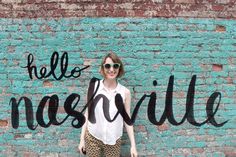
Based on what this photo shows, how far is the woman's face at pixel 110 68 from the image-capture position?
406 cm

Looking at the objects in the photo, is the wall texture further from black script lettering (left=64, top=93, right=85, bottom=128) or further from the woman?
the woman

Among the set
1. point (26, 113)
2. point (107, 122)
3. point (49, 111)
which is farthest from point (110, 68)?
point (26, 113)

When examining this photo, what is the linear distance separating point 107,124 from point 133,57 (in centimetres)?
103

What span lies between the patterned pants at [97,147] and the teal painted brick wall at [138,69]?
65 centimetres

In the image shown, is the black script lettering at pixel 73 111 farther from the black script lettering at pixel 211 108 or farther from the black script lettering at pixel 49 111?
the black script lettering at pixel 211 108

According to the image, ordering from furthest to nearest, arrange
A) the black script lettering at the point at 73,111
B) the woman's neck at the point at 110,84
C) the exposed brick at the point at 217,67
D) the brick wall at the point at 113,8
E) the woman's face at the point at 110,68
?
the exposed brick at the point at 217,67 < the black script lettering at the point at 73,111 < the brick wall at the point at 113,8 < the woman's neck at the point at 110,84 < the woman's face at the point at 110,68

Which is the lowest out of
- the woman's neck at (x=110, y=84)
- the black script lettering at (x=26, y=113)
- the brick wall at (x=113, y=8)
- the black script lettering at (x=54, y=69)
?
the black script lettering at (x=26, y=113)

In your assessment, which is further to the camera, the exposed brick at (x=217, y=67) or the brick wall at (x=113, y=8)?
the exposed brick at (x=217, y=67)

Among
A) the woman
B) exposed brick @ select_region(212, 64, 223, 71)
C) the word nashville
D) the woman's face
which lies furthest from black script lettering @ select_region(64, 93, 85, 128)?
exposed brick @ select_region(212, 64, 223, 71)

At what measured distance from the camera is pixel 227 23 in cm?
485

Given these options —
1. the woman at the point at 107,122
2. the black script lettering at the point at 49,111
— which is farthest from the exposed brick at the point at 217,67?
the black script lettering at the point at 49,111

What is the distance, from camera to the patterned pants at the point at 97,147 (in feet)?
13.5

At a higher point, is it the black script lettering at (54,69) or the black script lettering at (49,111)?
the black script lettering at (54,69)

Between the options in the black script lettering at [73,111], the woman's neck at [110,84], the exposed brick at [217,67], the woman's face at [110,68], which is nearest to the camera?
the woman's face at [110,68]
